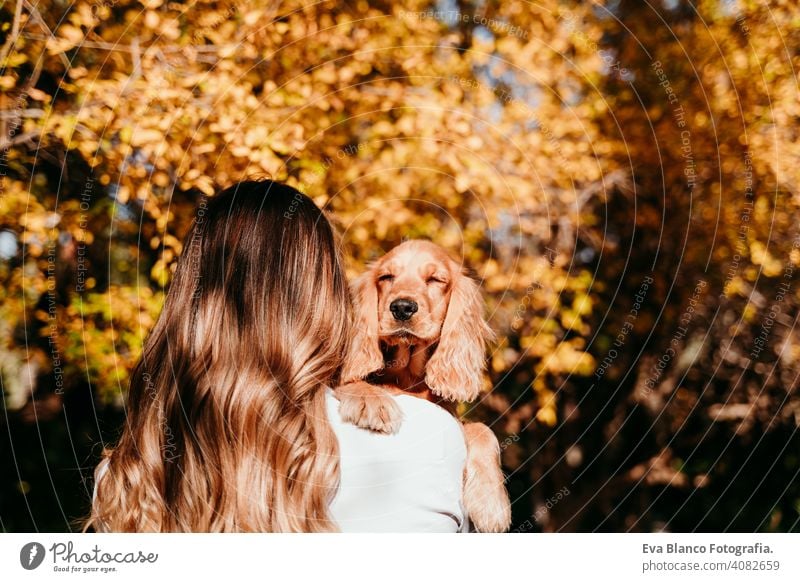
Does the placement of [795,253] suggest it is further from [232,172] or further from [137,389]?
[137,389]

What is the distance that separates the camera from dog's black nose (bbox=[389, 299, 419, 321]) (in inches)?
145

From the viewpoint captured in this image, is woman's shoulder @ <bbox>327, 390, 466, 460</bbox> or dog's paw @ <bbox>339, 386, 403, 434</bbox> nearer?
woman's shoulder @ <bbox>327, 390, 466, 460</bbox>

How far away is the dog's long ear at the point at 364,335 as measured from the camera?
3670 mm

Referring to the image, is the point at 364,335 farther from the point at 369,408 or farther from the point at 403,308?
the point at 369,408

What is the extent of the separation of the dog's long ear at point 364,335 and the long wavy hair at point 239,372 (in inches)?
10.2

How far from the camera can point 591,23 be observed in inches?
205

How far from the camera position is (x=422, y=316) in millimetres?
3775

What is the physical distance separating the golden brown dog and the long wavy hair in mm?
361
